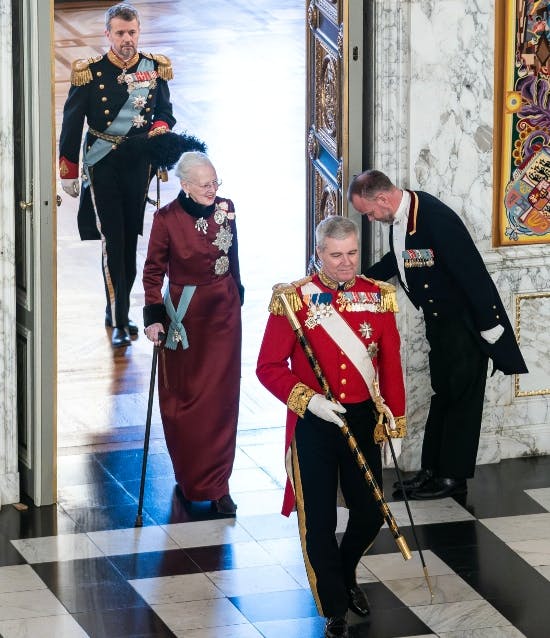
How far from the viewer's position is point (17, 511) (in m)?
7.12

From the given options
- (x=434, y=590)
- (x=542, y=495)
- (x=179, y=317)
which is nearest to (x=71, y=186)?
(x=179, y=317)

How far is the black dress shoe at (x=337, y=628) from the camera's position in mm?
5859

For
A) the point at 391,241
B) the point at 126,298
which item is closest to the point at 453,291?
the point at 391,241

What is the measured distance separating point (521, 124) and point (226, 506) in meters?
2.21

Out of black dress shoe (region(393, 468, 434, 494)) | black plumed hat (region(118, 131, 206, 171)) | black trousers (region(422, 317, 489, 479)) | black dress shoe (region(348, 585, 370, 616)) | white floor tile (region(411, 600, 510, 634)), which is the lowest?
white floor tile (region(411, 600, 510, 634))

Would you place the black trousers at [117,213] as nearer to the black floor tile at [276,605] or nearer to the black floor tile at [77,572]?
the black floor tile at [77,572]

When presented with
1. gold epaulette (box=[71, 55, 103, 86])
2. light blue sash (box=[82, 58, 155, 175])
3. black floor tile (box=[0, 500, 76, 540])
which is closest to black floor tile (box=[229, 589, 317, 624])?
black floor tile (box=[0, 500, 76, 540])

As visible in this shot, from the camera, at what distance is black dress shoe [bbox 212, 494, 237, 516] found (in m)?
7.10

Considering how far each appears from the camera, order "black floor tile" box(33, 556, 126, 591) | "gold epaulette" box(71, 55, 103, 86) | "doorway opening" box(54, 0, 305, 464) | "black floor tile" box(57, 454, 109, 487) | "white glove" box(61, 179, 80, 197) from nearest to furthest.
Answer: "black floor tile" box(33, 556, 126, 591) < "black floor tile" box(57, 454, 109, 487) < "doorway opening" box(54, 0, 305, 464) < "white glove" box(61, 179, 80, 197) < "gold epaulette" box(71, 55, 103, 86)

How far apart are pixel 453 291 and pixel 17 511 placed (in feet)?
6.86

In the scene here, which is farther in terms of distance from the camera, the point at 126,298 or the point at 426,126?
the point at 126,298

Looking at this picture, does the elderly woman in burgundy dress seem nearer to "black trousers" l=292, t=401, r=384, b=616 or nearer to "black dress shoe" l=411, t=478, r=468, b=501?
"black dress shoe" l=411, t=478, r=468, b=501

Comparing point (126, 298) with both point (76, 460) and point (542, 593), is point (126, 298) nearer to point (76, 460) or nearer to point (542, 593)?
point (76, 460)

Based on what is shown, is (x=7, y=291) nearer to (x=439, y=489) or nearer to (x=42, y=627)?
(x=42, y=627)
